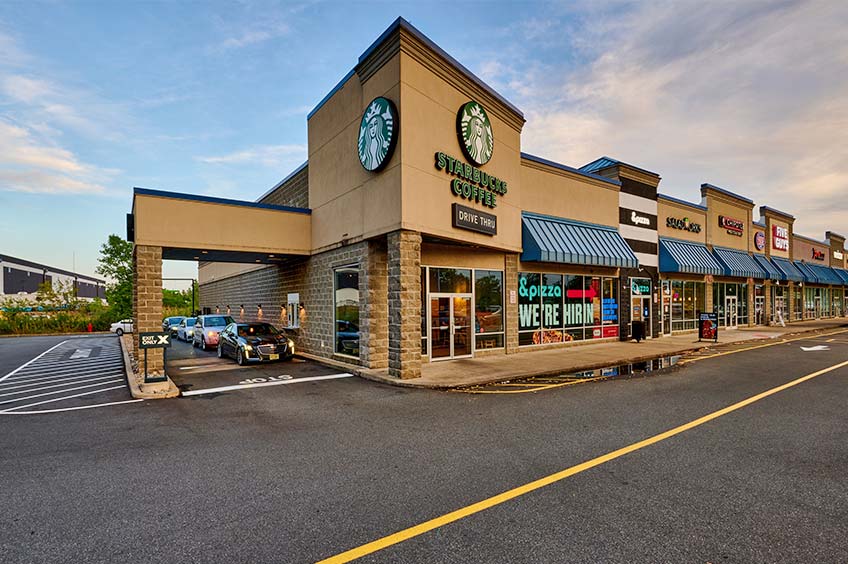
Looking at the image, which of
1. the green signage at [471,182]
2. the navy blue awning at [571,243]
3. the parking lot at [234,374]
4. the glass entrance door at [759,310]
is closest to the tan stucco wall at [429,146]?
the green signage at [471,182]

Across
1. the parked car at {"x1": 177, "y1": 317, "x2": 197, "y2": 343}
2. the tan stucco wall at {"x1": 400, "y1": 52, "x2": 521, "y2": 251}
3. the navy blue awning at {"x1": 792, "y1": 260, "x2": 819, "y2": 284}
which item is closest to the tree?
the parked car at {"x1": 177, "y1": 317, "x2": 197, "y2": 343}

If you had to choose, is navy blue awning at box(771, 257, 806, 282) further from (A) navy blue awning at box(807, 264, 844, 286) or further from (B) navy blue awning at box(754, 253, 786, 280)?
(A) navy blue awning at box(807, 264, 844, 286)

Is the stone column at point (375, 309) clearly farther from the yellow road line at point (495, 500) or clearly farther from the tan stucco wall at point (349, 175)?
the yellow road line at point (495, 500)

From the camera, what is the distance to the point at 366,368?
12617 millimetres

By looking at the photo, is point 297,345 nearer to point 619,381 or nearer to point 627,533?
point 619,381

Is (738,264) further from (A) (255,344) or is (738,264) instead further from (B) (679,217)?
(A) (255,344)

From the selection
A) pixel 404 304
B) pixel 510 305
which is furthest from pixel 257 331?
pixel 510 305

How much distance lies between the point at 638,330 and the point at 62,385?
72.6 ft

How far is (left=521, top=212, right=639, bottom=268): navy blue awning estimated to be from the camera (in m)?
16.5

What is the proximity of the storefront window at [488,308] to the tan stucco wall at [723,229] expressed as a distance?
19488mm

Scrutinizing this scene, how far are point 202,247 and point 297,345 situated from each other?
18.4 ft

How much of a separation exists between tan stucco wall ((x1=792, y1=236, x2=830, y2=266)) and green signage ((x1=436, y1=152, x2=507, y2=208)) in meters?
38.5

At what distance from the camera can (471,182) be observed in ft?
45.1

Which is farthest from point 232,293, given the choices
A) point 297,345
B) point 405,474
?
point 405,474
